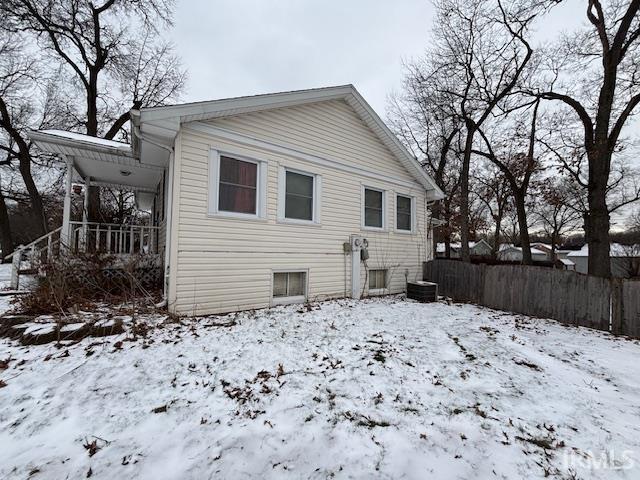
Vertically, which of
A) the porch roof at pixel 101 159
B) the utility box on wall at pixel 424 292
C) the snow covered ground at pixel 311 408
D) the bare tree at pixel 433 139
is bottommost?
the snow covered ground at pixel 311 408

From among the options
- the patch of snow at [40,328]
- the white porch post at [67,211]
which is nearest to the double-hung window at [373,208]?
the patch of snow at [40,328]

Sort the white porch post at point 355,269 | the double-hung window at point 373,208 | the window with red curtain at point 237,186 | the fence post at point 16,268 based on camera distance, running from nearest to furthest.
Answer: the window with red curtain at point 237,186 < the fence post at point 16,268 < the white porch post at point 355,269 < the double-hung window at point 373,208

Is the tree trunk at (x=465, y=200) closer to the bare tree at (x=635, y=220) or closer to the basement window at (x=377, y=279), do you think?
the basement window at (x=377, y=279)

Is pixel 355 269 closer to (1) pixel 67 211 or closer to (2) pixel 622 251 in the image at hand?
(1) pixel 67 211

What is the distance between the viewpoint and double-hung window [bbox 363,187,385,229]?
8.39m

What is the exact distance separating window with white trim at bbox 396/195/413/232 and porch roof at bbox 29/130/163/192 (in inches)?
289

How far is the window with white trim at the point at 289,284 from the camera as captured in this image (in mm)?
6598

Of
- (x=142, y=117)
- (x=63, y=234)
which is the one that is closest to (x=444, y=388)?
(x=142, y=117)

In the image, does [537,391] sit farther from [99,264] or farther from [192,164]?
[99,264]

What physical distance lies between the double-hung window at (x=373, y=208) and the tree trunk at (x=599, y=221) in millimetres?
7352

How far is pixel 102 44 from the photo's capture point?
1376cm

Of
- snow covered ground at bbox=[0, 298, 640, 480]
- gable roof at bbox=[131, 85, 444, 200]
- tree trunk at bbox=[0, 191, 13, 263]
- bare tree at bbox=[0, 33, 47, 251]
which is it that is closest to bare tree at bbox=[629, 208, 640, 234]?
gable roof at bbox=[131, 85, 444, 200]

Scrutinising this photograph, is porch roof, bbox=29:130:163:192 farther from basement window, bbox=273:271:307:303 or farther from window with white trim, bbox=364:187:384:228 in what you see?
window with white trim, bbox=364:187:384:228

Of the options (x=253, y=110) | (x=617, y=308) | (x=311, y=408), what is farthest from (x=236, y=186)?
(x=617, y=308)
